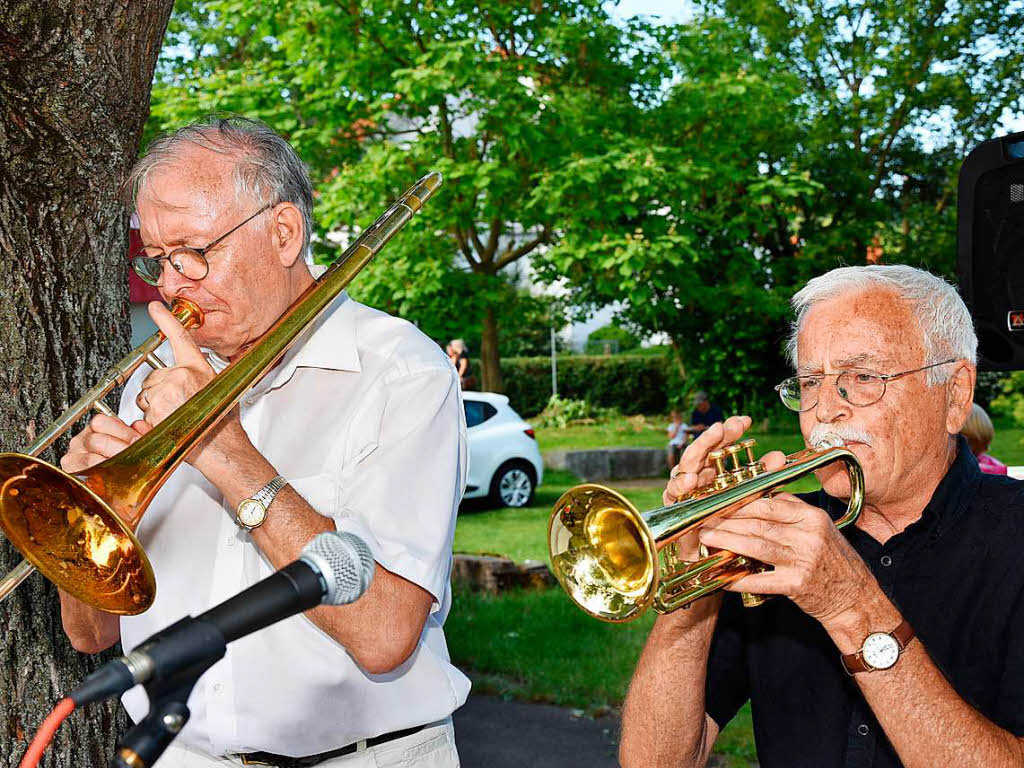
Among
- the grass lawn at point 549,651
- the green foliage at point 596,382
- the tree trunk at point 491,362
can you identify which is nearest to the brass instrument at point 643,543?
the grass lawn at point 549,651

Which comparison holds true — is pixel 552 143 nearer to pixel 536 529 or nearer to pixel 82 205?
pixel 536 529

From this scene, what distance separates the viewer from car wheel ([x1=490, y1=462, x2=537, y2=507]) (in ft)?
40.1

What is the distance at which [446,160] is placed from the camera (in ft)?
38.4

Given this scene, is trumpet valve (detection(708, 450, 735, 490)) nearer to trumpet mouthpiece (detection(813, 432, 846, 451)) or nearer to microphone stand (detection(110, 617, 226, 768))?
trumpet mouthpiece (detection(813, 432, 846, 451))

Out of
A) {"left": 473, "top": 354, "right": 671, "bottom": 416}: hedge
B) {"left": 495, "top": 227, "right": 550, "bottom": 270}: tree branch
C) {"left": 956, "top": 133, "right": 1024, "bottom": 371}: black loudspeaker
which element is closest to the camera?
{"left": 956, "top": 133, "right": 1024, "bottom": 371}: black loudspeaker

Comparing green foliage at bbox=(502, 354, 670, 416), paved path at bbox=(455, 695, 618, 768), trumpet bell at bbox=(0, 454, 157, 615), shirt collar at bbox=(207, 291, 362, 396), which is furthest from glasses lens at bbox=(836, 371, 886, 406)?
green foliage at bbox=(502, 354, 670, 416)

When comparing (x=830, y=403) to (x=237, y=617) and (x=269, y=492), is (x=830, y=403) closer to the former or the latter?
(x=269, y=492)

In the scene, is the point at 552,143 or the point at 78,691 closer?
the point at 78,691

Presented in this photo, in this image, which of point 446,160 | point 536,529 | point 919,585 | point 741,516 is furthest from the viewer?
point 446,160

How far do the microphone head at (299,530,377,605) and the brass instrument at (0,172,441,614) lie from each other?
0.59m

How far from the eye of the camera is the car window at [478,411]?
1220 cm

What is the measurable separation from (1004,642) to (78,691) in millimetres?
1595

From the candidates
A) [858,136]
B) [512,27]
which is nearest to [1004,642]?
[512,27]

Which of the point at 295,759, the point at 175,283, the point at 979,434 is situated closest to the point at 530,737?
the point at 979,434
